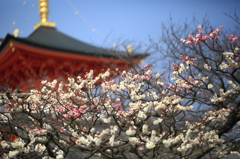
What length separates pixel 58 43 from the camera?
1253cm

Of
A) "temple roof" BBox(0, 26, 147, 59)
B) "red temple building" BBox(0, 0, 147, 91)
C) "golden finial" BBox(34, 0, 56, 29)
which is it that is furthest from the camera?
"golden finial" BBox(34, 0, 56, 29)

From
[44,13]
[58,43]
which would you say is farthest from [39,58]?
[44,13]

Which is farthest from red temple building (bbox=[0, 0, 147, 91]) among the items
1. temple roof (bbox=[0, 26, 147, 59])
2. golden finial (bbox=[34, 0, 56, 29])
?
golden finial (bbox=[34, 0, 56, 29])

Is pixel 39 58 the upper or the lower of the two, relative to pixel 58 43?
lower

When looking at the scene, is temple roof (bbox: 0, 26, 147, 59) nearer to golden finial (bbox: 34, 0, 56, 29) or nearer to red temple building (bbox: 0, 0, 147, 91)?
red temple building (bbox: 0, 0, 147, 91)

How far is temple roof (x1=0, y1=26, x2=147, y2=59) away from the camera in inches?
398

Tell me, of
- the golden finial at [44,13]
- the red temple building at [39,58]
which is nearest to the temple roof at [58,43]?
the red temple building at [39,58]

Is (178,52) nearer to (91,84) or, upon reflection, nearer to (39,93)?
(91,84)

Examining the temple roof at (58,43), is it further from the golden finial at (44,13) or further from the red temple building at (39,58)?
the golden finial at (44,13)

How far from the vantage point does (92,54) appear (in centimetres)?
1164

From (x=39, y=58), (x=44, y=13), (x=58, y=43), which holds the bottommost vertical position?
(x=39, y=58)

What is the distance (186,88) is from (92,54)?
26.1ft

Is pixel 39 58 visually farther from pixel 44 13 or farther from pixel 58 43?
pixel 44 13

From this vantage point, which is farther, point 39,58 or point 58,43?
point 58,43
